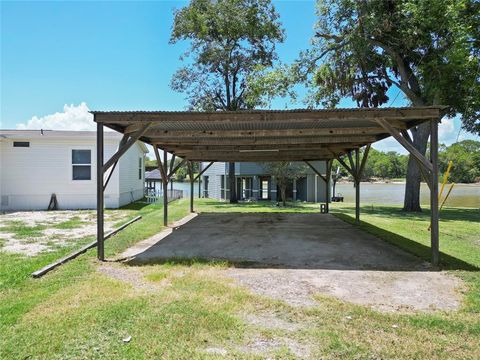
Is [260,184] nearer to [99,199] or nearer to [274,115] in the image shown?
[274,115]

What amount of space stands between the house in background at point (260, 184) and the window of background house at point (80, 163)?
12.4 m

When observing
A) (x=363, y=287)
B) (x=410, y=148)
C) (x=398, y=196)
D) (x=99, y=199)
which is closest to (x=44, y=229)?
(x=99, y=199)

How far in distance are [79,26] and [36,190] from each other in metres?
7.42

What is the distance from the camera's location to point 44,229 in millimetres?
9727

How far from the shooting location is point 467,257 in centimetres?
670

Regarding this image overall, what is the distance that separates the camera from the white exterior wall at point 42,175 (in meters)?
15.0

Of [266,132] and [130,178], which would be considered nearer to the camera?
[266,132]

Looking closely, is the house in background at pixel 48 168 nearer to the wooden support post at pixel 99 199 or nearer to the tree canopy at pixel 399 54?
the wooden support post at pixel 99 199

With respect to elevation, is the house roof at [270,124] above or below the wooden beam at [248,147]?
above

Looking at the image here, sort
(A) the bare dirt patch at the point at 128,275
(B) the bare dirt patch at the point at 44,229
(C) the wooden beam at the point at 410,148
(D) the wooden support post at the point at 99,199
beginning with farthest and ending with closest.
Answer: (B) the bare dirt patch at the point at 44,229 → (D) the wooden support post at the point at 99,199 → (C) the wooden beam at the point at 410,148 → (A) the bare dirt patch at the point at 128,275

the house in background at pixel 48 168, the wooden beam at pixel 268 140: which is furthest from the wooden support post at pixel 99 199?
the house in background at pixel 48 168

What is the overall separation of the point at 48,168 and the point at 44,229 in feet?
20.7

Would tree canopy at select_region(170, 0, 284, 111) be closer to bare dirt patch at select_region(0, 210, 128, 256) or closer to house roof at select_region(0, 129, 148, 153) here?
house roof at select_region(0, 129, 148, 153)

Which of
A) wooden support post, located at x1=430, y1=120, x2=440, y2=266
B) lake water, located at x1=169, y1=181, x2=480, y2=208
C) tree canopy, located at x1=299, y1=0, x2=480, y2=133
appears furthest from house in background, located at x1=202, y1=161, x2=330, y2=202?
wooden support post, located at x1=430, y1=120, x2=440, y2=266
